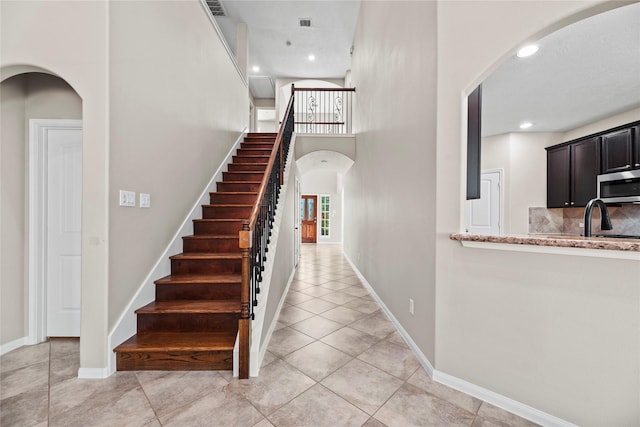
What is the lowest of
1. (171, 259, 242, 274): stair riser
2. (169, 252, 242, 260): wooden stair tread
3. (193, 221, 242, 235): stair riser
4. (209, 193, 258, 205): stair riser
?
(171, 259, 242, 274): stair riser

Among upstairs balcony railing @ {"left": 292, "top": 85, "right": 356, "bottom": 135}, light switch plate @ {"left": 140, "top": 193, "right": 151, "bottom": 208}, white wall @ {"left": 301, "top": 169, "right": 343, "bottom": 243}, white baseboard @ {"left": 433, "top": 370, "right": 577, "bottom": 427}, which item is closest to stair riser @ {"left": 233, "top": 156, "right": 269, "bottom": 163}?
upstairs balcony railing @ {"left": 292, "top": 85, "right": 356, "bottom": 135}

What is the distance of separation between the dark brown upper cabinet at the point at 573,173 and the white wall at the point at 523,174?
0.13 m

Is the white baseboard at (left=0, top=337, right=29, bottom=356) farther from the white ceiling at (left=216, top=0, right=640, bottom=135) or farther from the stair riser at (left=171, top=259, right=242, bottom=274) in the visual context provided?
the white ceiling at (left=216, top=0, right=640, bottom=135)

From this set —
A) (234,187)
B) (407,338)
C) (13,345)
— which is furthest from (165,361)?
(234,187)

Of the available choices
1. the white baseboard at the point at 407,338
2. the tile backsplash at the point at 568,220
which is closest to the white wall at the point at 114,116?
the white baseboard at the point at 407,338

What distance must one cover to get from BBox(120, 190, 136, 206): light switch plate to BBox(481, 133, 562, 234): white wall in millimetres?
5788

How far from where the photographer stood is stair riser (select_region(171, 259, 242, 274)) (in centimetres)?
263

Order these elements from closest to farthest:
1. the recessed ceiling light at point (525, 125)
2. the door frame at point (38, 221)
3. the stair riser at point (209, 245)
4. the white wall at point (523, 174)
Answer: the door frame at point (38, 221)
the stair riser at point (209, 245)
the recessed ceiling light at point (525, 125)
the white wall at point (523, 174)

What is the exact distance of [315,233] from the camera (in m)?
10.4

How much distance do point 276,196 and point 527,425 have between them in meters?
2.86

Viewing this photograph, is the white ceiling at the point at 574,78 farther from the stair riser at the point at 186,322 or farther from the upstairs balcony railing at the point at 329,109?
the stair riser at the point at 186,322

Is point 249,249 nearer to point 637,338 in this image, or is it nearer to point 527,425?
point 527,425

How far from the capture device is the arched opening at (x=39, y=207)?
2188 mm

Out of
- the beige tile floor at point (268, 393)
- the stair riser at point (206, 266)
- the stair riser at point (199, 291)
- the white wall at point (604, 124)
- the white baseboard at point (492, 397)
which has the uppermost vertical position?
the white wall at point (604, 124)
